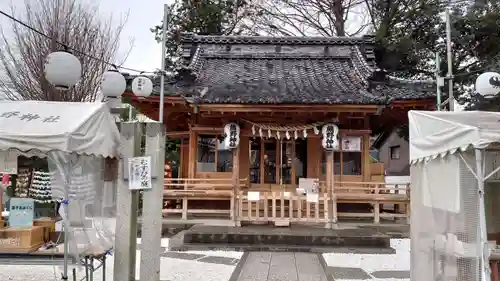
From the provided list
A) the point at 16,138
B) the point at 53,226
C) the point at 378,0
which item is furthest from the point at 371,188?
the point at 378,0

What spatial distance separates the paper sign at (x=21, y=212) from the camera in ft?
16.6

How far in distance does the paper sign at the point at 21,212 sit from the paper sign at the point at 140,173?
4.41 feet

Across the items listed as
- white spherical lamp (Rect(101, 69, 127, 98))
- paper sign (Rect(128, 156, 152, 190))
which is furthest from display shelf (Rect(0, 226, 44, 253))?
white spherical lamp (Rect(101, 69, 127, 98))

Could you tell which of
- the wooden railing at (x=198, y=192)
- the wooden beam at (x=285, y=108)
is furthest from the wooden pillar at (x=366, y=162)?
the wooden railing at (x=198, y=192)

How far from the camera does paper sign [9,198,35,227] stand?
16.6ft

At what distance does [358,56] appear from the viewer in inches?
562

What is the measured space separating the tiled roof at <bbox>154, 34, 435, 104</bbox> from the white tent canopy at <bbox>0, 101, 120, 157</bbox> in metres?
6.17

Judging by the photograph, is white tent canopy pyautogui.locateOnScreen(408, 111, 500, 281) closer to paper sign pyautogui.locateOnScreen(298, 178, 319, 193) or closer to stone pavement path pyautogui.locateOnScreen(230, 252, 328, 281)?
stone pavement path pyautogui.locateOnScreen(230, 252, 328, 281)

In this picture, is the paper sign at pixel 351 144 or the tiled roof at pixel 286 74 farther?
the paper sign at pixel 351 144

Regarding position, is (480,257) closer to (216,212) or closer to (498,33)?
(216,212)

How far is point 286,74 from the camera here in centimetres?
1369

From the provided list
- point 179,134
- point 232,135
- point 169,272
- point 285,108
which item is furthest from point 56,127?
point 179,134

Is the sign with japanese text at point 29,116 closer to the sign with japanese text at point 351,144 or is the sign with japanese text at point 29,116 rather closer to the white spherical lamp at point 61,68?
the white spherical lamp at point 61,68

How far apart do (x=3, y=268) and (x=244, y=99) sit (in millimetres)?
6637
